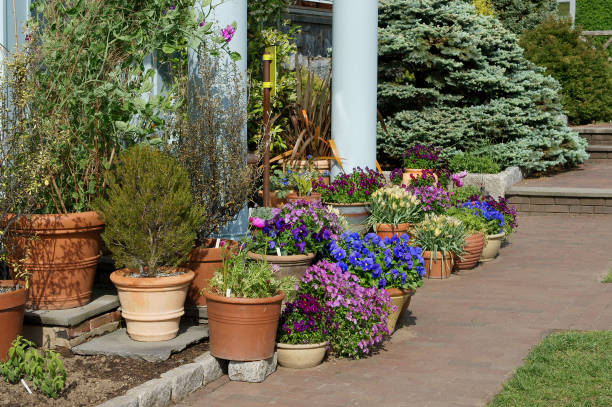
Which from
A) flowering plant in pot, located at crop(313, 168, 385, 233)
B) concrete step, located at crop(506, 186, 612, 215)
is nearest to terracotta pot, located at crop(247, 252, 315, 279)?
flowering plant in pot, located at crop(313, 168, 385, 233)

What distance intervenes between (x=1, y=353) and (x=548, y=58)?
1441 cm

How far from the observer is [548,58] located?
55.6 feet

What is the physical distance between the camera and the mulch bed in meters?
4.43

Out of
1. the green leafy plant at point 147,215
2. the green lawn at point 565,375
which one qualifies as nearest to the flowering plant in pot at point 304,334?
the green leafy plant at point 147,215

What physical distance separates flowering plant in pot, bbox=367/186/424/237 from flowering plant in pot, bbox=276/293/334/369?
9.87 feet

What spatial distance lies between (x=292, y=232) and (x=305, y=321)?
0.88 m

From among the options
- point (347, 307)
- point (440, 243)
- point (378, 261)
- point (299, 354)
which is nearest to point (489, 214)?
point (440, 243)

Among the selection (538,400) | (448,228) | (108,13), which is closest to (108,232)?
(108,13)

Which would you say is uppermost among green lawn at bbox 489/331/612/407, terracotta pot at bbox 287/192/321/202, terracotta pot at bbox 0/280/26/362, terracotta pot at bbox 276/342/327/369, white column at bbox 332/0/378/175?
white column at bbox 332/0/378/175

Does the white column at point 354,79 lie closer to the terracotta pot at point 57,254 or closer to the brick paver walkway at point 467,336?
the brick paver walkway at point 467,336

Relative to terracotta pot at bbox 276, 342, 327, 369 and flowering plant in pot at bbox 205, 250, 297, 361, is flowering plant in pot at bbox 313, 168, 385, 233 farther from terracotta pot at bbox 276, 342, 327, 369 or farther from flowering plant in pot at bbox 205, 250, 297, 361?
flowering plant in pot at bbox 205, 250, 297, 361

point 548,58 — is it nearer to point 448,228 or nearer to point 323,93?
point 323,93

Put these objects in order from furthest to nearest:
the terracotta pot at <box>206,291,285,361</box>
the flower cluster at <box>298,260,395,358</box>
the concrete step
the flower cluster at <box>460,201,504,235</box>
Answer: the concrete step
the flower cluster at <box>460,201,504,235</box>
the flower cluster at <box>298,260,395,358</box>
the terracotta pot at <box>206,291,285,361</box>

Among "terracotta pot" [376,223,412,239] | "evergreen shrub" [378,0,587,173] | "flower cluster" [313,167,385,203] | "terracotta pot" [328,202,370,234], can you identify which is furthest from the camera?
"evergreen shrub" [378,0,587,173]
